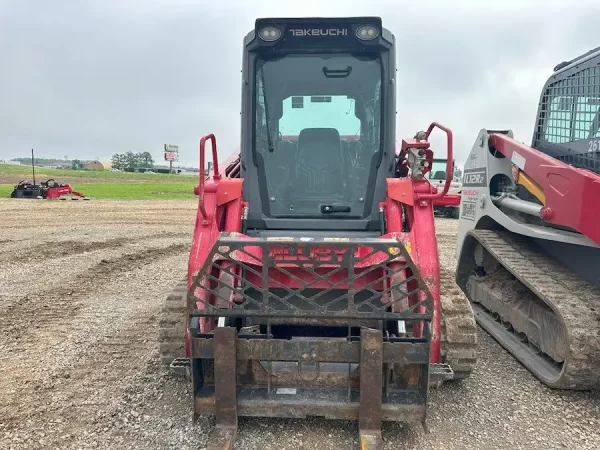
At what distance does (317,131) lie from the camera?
4.23 metres

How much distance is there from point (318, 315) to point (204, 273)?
0.70m

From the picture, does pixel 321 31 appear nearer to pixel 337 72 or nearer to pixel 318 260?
pixel 337 72

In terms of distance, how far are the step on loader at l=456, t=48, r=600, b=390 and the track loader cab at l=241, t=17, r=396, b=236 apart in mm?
1314

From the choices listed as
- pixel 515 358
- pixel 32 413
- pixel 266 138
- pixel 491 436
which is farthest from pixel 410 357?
pixel 32 413

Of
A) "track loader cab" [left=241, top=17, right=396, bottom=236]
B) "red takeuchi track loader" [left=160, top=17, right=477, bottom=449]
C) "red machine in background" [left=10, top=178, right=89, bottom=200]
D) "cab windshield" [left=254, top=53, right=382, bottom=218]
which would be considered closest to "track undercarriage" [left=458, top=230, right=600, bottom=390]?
"red takeuchi track loader" [left=160, top=17, right=477, bottom=449]

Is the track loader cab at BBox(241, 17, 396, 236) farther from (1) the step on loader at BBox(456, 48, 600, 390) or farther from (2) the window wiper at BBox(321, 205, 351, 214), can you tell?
(1) the step on loader at BBox(456, 48, 600, 390)

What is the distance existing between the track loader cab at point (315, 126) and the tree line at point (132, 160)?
323ft

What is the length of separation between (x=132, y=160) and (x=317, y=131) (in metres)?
104

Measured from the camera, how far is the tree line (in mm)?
99894

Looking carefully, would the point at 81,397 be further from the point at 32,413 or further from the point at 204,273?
the point at 204,273

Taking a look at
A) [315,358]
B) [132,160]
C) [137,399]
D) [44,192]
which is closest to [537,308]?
[315,358]

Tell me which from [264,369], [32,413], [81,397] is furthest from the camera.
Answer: [81,397]

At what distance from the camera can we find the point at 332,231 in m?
3.98

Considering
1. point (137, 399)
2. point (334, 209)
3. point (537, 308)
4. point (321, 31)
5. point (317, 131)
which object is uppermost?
point (321, 31)
